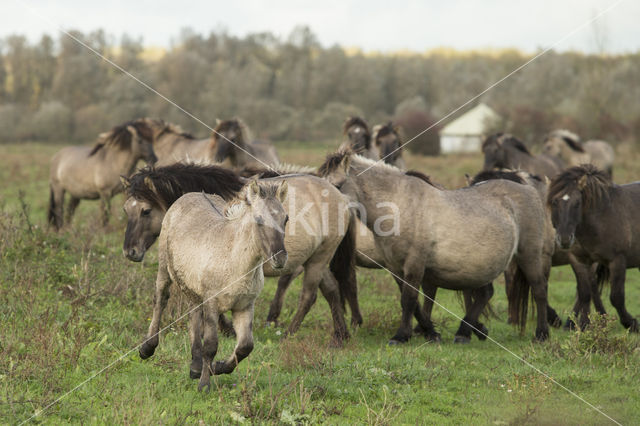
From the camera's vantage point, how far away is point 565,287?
12414 mm

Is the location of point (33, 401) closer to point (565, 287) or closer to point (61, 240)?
point (61, 240)

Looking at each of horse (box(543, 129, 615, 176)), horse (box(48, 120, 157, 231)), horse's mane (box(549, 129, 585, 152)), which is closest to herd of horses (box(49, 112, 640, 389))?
horse (box(48, 120, 157, 231))

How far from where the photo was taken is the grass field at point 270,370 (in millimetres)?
4715

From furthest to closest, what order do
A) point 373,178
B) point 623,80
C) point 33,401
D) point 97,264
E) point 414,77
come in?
1. point 414,77
2. point 623,80
3. point 97,264
4. point 373,178
5. point 33,401

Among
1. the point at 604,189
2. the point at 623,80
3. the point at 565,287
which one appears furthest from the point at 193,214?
the point at 623,80

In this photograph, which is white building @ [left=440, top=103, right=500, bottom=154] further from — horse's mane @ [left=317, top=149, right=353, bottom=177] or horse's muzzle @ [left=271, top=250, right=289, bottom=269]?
horse's muzzle @ [left=271, top=250, right=289, bottom=269]

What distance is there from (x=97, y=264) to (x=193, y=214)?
14.8 ft

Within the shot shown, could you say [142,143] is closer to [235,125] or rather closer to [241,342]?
[235,125]

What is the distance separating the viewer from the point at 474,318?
27.7ft

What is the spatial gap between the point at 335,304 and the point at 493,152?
9685 mm

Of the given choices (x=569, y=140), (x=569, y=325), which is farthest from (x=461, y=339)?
(x=569, y=140)

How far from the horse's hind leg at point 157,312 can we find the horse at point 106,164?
8.92 meters

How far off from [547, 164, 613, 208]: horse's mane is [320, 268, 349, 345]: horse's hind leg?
3.35 m

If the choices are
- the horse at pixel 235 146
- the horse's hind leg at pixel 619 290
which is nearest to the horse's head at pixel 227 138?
the horse at pixel 235 146
